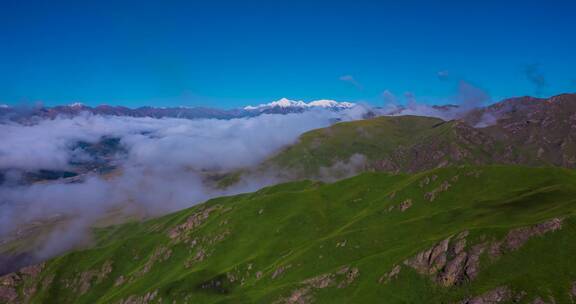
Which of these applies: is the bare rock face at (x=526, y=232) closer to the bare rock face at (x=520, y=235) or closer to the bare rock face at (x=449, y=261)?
the bare rock face at (x=520, y=235)

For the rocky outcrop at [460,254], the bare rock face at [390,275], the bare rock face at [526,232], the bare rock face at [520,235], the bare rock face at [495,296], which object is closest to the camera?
the bare rock face at [495,296]

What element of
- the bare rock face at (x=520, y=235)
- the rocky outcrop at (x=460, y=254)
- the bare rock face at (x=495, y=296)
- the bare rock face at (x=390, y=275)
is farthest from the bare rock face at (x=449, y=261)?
the bare rock face at (x=495, y=296)

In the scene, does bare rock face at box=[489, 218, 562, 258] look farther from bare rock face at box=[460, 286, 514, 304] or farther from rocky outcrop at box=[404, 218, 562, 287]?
bare rock face at box=[460, 286, 514, 304]

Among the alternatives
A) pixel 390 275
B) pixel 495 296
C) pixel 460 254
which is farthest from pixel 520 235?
pixel 390 275

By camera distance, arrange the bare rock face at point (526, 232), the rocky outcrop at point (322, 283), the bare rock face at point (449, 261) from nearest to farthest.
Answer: the bare rock face at point (526, 232) → the bare rock face at point (449, 261) → the rocky outcrop at point (322, 283)

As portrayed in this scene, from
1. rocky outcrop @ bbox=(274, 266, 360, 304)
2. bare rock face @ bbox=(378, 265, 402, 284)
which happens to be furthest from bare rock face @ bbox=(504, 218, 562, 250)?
→ rocky outcrop @ bbox=(274, 266, 360, 304)

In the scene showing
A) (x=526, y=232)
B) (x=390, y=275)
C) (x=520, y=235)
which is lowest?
(x=390, y=275)

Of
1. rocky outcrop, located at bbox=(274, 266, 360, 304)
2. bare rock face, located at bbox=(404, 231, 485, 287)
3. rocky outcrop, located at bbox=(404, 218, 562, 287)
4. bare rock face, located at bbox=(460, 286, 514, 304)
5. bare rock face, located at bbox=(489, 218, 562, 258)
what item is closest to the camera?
bare rock face, located at bbox=(460, 286, 514, 304)

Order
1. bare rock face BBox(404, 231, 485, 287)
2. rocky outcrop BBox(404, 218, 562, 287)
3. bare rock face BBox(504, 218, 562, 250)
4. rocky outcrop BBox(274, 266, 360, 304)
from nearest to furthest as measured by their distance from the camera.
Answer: bare rock face BBox(504, 218, 562, 250) → rocky outcrop BBox(404, 218, 562, 287) → bare rock face BBox(404, 231, 485, 287) → rocky outcrop BBox(274, 266, 360, 304)

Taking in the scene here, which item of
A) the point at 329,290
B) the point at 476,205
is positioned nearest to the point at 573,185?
the point at 476,205

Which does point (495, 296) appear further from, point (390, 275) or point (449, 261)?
point (390, 275)
